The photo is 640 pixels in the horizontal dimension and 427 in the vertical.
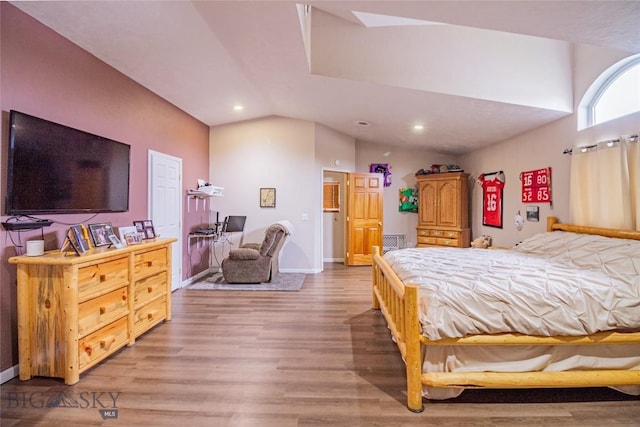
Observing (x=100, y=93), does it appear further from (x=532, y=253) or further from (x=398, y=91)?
(x=532, y=253)

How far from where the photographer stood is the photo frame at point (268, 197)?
19.2 feet

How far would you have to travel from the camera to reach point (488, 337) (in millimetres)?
1947

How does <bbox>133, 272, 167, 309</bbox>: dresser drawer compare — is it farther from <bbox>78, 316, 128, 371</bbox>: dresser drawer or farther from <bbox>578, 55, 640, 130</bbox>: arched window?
<bbox>578, 55, 640, 130</bbox>: arched window

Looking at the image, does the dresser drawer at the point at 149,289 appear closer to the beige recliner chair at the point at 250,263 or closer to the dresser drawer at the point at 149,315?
the dresser drawer at the point at 149,315

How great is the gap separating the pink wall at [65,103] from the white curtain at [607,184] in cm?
509

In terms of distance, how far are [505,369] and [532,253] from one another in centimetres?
200

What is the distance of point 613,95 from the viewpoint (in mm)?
3242

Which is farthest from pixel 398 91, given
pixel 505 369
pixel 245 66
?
pixel 505 369

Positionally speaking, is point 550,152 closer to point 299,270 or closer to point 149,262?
point 299,270

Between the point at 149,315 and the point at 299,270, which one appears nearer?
the point at 149,315

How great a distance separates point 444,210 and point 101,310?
18.7 ft

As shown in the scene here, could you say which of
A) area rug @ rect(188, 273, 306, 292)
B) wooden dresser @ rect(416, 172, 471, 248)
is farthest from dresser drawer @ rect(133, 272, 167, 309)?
wooden dresser @ rect(416, 172, 471, 248)

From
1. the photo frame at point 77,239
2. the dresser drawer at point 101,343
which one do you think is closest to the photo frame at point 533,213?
the dresser drawer at point 101,343
